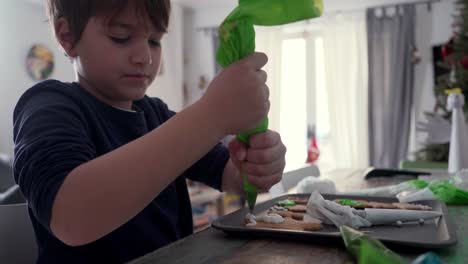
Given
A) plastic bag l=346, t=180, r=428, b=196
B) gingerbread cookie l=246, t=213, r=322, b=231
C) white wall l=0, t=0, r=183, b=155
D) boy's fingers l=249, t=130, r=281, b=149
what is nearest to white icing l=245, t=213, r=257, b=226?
gingerbread cookie l=246, t=213, r=322, b=231

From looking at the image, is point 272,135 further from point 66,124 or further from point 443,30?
point 443,30

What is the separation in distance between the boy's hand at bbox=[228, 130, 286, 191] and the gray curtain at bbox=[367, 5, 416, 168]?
3.75 m

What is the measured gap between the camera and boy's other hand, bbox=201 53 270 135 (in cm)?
49

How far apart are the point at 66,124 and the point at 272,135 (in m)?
0.28

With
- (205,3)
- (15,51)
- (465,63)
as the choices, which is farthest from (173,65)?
(465,63)

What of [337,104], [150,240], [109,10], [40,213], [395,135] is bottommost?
[395,135]

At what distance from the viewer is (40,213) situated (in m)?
0.49

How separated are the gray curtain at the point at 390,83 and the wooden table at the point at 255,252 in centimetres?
372

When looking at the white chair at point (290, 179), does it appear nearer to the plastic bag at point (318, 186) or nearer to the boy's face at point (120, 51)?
the plastic bag at point (318, 186)

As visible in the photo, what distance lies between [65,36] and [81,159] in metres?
0.29

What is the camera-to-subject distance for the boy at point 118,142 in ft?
1.56

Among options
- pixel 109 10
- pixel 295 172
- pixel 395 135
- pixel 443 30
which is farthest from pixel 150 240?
pixel 443 30

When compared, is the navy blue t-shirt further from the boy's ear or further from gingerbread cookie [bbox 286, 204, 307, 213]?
gingerbread cookie [bbox 286, 204, 307, 213]

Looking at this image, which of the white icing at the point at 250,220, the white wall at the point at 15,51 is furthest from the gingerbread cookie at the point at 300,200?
the white wall at the point at 15,51
